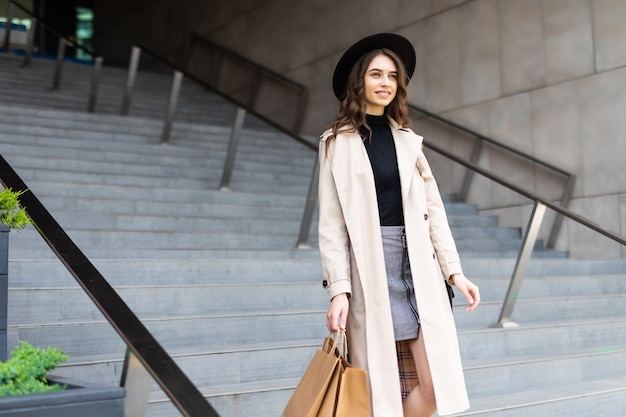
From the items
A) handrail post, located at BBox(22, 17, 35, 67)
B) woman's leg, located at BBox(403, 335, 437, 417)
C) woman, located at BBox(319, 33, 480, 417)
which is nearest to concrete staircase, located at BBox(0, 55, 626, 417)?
woman, located at BBox(319, 33, 480, 417)

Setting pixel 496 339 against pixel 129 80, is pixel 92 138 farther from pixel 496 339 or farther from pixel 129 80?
pixel 496 339

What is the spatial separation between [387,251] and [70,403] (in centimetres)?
101

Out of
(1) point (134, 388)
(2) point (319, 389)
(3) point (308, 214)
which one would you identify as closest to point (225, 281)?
(3) point (308, 214)

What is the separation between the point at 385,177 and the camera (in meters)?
2.52

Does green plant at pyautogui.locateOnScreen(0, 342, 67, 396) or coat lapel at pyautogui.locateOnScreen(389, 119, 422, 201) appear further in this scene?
coat lapel at pyautogui.locateOnScreen(389, 119, 422, 201)

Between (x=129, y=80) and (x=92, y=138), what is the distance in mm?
1341

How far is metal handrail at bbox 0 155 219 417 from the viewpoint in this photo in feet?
6.04

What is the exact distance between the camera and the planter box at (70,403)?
6.31ft

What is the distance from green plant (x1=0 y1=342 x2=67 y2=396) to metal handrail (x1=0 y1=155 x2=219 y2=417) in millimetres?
212

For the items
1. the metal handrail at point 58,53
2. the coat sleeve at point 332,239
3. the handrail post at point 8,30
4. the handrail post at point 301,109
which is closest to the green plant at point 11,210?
the coat sleeve at point 332,239

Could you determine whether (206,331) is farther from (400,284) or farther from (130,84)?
(130,84)

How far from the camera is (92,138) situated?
7.80m

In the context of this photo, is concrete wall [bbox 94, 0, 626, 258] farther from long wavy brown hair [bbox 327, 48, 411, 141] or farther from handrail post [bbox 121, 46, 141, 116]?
long wavy brown hair [bbox 327, 48, 411, 141]

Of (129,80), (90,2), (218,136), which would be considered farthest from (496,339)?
(90,2)
